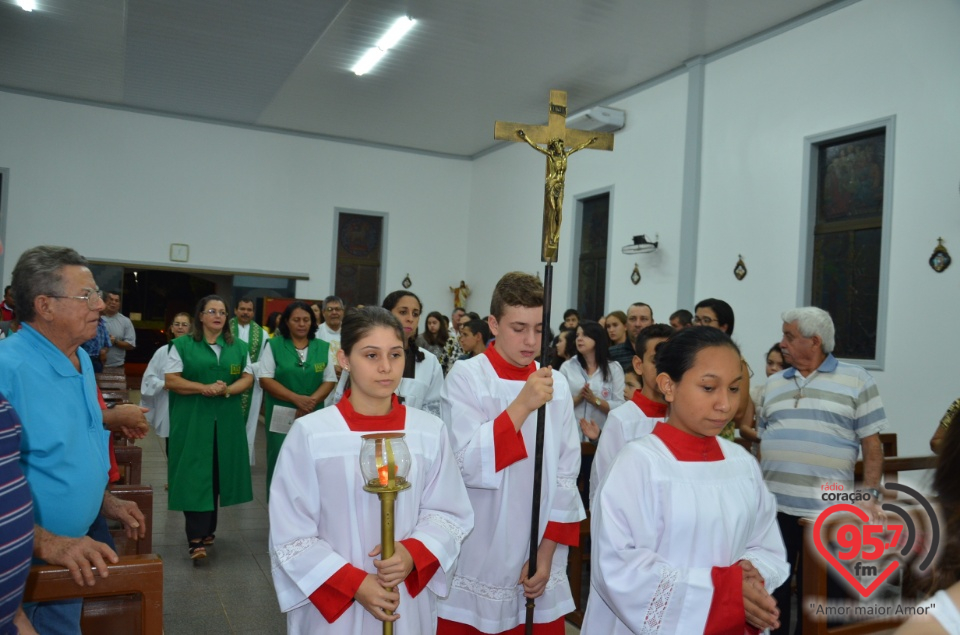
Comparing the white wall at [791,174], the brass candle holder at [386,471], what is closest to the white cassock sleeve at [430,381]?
the brass candle holder at [386,471]

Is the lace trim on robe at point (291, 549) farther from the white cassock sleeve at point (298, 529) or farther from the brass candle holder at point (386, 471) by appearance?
the brass candle holder at point (386, 471)

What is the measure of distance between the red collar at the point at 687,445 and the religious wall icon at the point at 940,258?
5862 millimetres

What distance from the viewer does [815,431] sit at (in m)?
3.49

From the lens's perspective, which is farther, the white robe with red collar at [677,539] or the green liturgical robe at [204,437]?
the green liturgical robe at [204,437]

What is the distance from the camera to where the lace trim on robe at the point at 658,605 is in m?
1.89

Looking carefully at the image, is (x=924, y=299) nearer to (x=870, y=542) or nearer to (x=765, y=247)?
(x=765, y=247)

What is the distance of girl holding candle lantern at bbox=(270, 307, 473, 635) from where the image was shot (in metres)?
1.99

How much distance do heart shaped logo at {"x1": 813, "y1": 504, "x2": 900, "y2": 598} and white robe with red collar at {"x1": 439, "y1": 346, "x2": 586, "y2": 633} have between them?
2.49 feet

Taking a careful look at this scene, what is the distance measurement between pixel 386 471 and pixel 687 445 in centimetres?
83

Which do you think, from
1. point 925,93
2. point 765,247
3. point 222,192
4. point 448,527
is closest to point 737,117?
point 765,247

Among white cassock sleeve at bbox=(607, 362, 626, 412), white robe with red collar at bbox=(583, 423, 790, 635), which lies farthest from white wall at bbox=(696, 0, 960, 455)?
white robe with red collar at bbox=(583, 423, 790, 635)

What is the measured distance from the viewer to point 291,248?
1461 centimetres

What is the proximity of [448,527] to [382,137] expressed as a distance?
13.5m

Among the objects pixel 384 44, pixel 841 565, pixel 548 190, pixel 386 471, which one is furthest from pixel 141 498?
pixel 384 44
